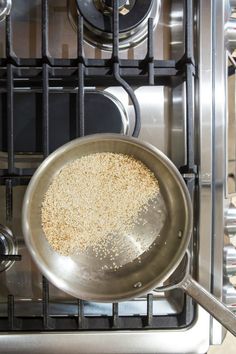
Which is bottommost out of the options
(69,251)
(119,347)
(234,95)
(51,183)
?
(119,347)

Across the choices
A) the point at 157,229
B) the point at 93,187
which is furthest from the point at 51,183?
the point at 157,229

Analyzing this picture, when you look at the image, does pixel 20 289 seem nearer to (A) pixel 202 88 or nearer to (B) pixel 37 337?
(B) pixel 37 337

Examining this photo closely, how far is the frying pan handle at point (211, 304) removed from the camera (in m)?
0.56

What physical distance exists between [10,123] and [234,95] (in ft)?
1.15

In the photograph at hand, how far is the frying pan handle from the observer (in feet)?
1.84

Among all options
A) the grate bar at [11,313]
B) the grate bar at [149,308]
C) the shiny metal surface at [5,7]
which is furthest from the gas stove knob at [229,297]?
the shiny metal surface at [5,7]

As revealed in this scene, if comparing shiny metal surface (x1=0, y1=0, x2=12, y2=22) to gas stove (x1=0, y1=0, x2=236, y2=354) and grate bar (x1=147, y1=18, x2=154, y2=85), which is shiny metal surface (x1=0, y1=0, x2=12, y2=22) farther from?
grate bar (x1=147, y1=18, x2=154, y2=85)

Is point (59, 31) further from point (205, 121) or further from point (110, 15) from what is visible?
point (205, 121)

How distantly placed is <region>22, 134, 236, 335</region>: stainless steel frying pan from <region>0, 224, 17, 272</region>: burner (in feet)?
0.27

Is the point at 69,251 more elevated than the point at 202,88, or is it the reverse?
Answer: the point at 202,88

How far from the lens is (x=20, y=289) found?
2.13 ft

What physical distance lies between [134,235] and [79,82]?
9.3 inches

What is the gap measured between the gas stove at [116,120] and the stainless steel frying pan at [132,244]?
32mm

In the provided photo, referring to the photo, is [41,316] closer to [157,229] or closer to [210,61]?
[157,229]
